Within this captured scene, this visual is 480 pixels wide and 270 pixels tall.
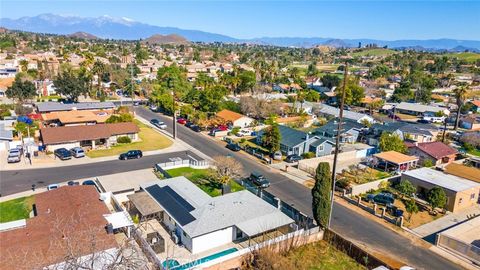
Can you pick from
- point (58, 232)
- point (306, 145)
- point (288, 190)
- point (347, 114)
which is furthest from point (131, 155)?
point (347, 114)

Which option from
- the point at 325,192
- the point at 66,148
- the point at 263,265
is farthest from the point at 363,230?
the point at 66,148

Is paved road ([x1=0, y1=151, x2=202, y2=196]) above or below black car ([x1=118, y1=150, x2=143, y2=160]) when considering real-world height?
below

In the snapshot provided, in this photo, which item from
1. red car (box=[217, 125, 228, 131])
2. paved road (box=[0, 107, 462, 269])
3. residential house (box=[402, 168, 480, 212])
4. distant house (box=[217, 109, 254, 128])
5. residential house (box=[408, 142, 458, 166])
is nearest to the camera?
paved road (box=[0, 107, 462, 269])

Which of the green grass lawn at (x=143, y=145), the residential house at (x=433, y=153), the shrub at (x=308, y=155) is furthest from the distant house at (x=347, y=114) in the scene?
the green grass lawn at (x=143, y=145)

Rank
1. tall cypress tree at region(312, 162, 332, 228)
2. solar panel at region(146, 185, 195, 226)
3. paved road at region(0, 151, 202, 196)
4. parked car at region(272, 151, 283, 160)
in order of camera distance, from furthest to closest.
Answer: parked car at region(272, 151, 283, 160) → paved road at region(0, 151, 202, 196) → tall cypress tree at region(312, 162, 332, 228) → solar panel at region(146, 185, 195, 226)

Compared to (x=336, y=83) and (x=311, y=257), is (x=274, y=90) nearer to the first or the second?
(x=336, y=83)

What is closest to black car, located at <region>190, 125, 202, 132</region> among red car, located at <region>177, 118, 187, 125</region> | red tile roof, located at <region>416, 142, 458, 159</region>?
red car, located at <region>177, 118, 187, 125</region>

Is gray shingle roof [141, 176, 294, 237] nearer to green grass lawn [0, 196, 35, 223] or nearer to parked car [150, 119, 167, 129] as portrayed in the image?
green grass lawn [0, 196, 35, 223]
